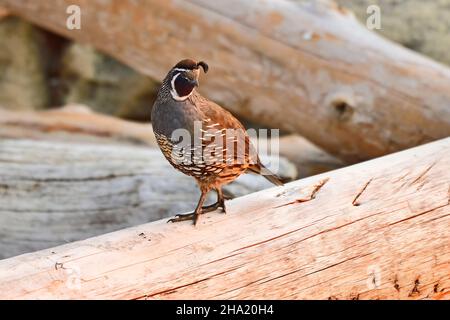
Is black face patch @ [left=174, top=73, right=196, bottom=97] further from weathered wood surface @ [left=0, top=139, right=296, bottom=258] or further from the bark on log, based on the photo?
the bark on log

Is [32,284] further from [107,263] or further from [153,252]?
[153,252]

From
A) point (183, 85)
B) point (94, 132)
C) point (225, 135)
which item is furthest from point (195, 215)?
point (94, 132)

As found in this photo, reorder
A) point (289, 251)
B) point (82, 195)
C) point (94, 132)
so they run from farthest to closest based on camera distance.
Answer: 1. point (94, 132)
2. point (82, 195)
3. point (289, 251)

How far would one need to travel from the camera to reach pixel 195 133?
2.81 m

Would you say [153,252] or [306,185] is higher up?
[306,185]

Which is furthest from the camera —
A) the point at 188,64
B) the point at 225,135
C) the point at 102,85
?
the point at 102,85

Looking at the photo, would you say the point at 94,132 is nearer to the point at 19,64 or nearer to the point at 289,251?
the point at 19,64

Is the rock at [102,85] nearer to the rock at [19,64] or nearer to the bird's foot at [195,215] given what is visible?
the rock at [19,64]

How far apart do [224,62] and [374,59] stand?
2.68 ft

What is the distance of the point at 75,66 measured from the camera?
6441 mm

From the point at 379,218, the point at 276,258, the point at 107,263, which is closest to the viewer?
the point at 107,263

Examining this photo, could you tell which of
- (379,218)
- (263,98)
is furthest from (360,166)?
(263,98)

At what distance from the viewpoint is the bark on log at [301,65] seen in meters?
4.31

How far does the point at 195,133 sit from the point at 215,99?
1.83m
